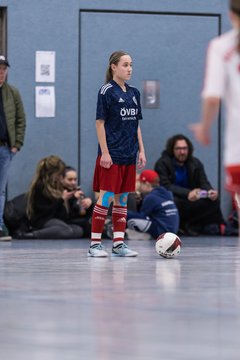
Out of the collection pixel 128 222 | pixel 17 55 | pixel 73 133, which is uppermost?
pixel 17 55

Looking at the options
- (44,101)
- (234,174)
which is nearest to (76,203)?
→ (44,101)

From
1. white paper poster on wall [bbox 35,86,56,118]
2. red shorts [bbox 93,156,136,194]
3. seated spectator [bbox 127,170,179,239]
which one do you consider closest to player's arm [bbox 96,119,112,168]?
red shorts [bbox 93,156,136,194]

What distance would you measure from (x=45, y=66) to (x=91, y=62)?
2.53ft

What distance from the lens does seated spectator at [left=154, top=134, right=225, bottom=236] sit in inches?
717

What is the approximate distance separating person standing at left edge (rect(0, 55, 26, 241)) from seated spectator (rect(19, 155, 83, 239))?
590 mm

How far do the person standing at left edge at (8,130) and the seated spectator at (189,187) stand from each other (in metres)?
2.54

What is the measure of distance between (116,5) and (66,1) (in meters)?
0.84

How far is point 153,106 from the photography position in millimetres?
19109

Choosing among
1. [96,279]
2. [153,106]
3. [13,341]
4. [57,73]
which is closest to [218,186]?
[153,106]

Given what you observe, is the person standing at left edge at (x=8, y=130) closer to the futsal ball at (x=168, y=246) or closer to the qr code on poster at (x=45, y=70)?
the qr code on poster at (x=45, y=70)

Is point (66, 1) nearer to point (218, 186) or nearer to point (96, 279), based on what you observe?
point (218, 186)

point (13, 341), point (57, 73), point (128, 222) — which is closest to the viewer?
point (13, 341)

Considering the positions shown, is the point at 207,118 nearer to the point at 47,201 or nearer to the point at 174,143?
the point at 47,201

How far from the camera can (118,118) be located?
41.5 ft
